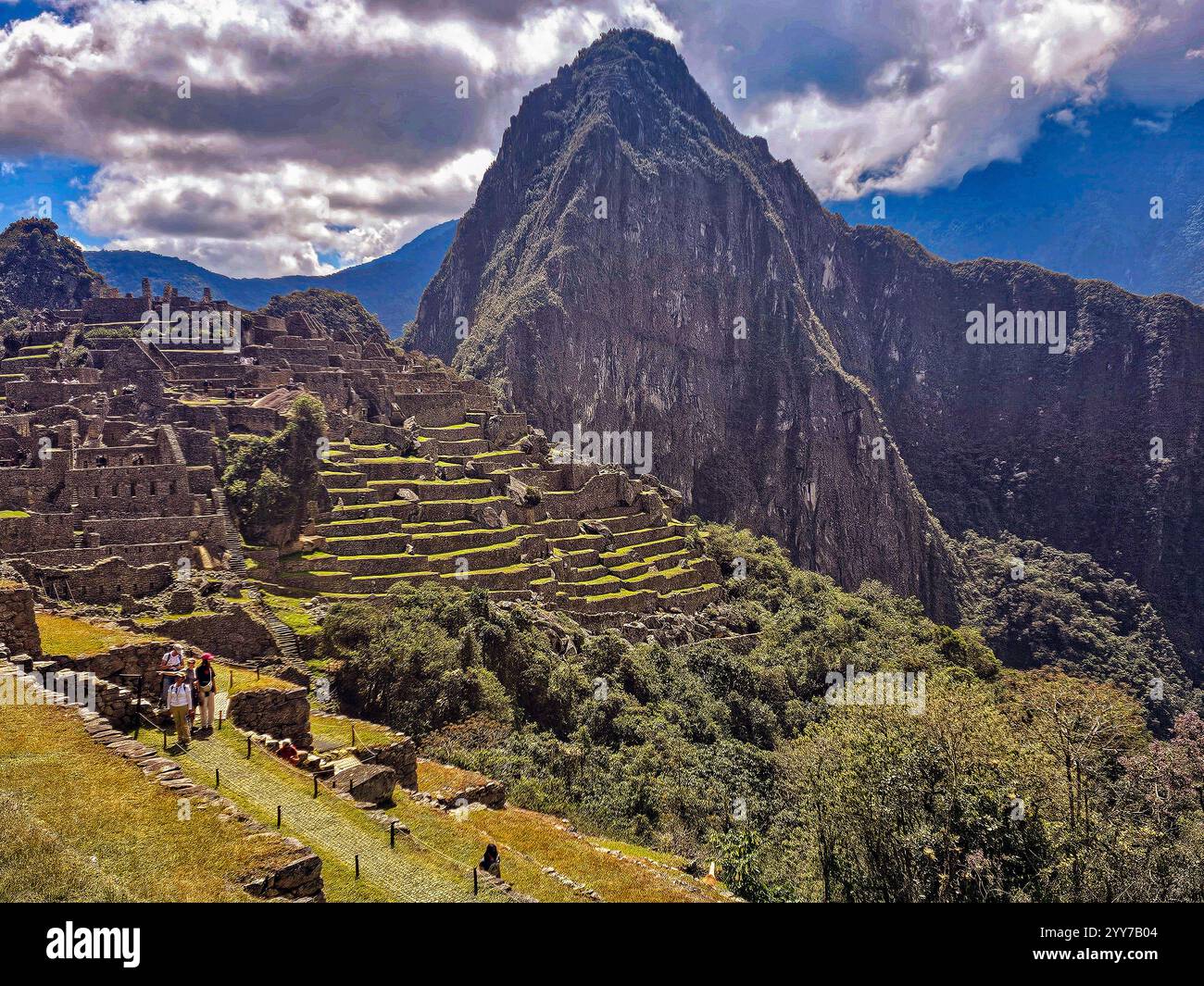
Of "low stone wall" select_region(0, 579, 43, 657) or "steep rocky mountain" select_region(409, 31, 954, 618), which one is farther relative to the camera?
"steep rocky mountain" select_region(409, 31, 954, 618)

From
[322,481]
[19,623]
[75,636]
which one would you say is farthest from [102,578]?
[322,481]

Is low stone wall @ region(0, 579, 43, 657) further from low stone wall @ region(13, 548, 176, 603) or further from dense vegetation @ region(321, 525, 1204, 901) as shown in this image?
low stone wall @ region(13, 548, 176, 603)

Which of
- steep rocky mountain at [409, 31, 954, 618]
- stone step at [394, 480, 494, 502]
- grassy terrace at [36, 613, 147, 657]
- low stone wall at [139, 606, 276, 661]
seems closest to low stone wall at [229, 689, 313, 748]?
grassy terrace at [36, 613, 147, 657]

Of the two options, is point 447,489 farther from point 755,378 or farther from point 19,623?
point 755,378

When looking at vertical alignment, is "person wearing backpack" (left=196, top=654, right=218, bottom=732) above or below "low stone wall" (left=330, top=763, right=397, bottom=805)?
above

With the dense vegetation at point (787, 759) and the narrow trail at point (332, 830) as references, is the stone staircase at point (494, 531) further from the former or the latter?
the narrow trail at point (332, 830)
